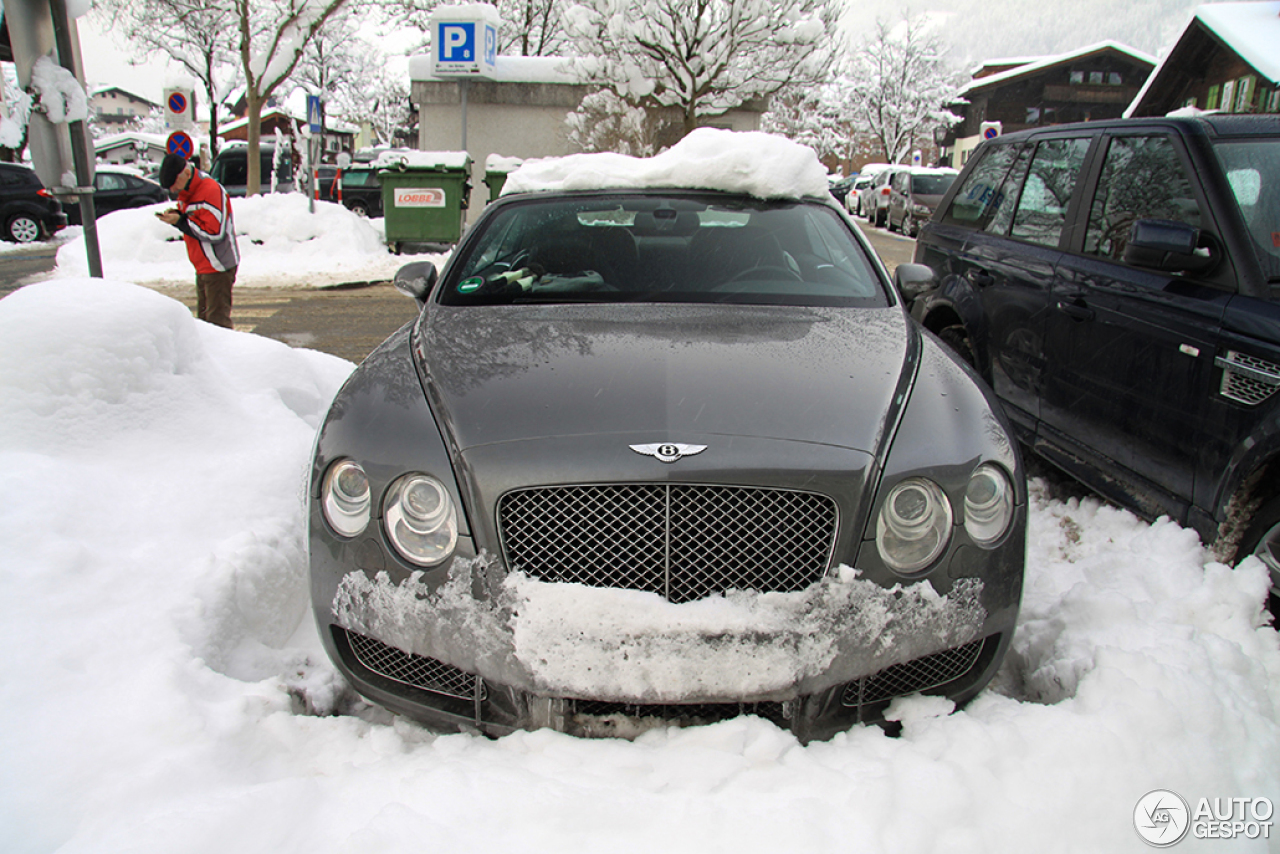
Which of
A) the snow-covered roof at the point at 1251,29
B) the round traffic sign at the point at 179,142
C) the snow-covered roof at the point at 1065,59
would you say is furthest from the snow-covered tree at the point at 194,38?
the snow-covered roof at the point at 1065,59

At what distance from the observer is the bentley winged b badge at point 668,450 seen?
6.49ft

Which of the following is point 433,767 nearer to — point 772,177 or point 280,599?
point 280,599

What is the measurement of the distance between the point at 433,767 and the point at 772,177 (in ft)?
8.76

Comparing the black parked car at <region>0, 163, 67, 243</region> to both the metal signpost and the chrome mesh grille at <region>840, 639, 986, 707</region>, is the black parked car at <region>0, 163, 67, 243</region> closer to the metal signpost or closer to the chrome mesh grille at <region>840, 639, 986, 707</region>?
the metal signpost

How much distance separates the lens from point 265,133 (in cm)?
6272

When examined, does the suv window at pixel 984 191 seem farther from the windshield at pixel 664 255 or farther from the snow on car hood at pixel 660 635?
the snow on car hood at pixel 660 635

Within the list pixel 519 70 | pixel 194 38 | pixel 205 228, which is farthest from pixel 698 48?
pixel 194 38

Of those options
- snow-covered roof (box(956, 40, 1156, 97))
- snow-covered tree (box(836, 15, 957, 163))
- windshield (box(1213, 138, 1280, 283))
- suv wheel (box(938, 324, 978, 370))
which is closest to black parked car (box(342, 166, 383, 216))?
suv wheel (box(938, 324, 978, 370))

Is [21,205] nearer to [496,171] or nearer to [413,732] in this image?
[496,171]

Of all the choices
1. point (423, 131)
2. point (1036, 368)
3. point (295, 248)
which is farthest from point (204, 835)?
point (423, 131)

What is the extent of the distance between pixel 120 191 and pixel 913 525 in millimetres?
21468

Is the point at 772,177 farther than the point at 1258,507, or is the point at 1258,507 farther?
the point at 772,177

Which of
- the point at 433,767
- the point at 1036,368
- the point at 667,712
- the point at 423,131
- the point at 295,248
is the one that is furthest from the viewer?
the point at 423,131

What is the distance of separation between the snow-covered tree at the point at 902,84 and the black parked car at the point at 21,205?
154ft
